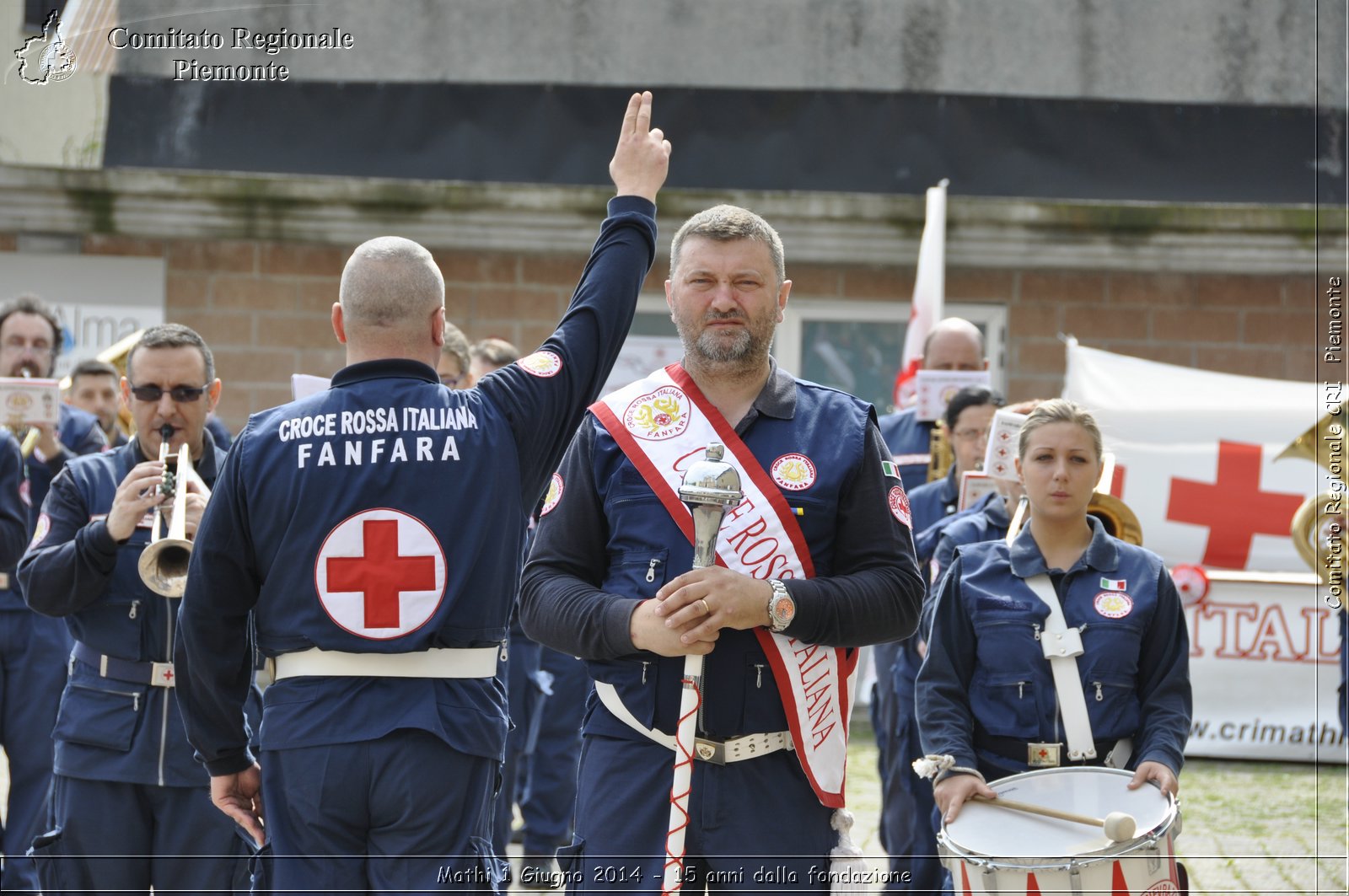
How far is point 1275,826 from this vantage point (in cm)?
809

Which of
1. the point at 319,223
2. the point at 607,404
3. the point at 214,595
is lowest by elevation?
the point at 214,595

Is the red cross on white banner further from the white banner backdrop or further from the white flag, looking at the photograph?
the white flag

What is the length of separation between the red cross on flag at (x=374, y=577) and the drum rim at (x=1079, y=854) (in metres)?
1.72

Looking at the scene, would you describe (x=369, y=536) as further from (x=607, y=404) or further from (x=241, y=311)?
(x=241, y=311)

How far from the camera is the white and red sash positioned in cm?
361

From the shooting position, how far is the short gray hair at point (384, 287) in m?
3.78

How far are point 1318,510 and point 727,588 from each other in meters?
5.11

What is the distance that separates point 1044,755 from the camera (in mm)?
4742

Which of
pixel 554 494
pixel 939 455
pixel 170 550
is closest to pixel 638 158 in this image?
pixel 554 494

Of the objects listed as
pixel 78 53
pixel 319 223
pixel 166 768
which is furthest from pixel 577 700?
pixel 78 53

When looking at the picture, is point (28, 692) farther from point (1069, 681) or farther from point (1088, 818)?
point (1088, 818)

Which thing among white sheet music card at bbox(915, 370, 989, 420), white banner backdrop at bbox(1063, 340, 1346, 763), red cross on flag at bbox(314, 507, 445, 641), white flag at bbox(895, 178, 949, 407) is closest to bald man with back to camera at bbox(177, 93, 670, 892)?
red cross on flag at bbox(314, 507, 445, 641)

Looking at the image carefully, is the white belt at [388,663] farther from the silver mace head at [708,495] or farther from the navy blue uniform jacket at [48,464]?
the navy blue uniform jacket at [48,464]

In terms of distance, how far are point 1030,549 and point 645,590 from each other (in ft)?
5.81
